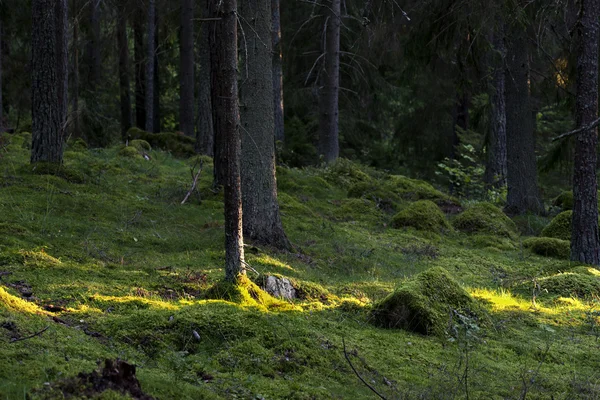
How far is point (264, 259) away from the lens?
328 inches

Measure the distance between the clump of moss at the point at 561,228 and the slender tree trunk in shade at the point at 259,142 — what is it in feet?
20.9

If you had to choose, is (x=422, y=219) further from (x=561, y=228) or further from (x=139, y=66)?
(x=139, y=66)

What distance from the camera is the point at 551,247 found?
11.9 meters

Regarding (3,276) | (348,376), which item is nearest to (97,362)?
(348,376)

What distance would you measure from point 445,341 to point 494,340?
60cm

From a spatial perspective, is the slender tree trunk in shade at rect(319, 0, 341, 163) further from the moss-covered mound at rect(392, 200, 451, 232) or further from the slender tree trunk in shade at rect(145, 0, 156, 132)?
the slender tree trunk in shade at rect(145, 0, 156, 132)

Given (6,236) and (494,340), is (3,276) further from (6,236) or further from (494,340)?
(494,340)

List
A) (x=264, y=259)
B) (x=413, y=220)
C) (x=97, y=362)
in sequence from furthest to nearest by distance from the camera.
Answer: (x=413, y=220)
(x=264, y=259)
(x=97, y=362)

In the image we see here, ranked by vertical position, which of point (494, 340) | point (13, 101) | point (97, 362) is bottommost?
point (494, 340)

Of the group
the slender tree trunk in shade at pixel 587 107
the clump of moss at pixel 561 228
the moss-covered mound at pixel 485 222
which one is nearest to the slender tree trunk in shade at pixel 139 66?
the moss-covered mound at pixel 485 222

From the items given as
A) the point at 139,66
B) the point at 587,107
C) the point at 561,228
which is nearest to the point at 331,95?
the point at 561,228

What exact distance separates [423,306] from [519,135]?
1018 centimetres

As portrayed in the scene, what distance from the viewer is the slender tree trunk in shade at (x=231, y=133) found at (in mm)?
6184

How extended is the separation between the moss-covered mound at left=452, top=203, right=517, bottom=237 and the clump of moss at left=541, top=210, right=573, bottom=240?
0.68 m
